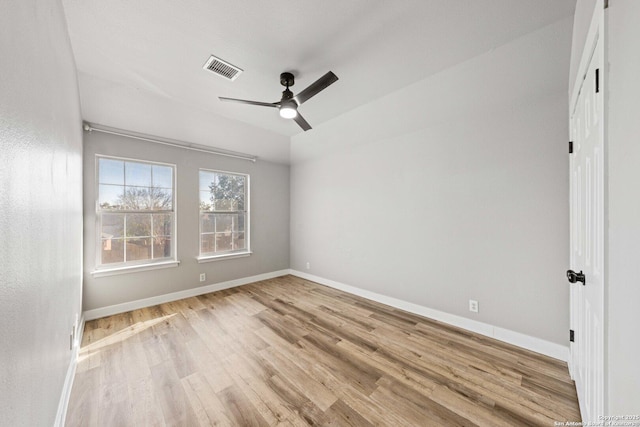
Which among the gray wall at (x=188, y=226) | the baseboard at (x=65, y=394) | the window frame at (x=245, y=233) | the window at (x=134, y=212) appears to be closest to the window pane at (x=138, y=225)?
the window at (x=134, y=212)

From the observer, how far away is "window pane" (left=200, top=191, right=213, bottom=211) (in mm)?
3967

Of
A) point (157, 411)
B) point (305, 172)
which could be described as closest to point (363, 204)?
point (305, 172)

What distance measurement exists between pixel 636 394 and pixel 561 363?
2178 mm

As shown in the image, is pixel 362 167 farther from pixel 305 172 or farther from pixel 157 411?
pixel 157 411

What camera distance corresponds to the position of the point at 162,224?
11.8 ft

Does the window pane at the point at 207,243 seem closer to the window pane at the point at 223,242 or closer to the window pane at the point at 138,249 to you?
the window pane at the point at 223,242

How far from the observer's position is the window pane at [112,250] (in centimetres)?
310

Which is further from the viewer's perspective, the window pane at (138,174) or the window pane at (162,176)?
the window pane at (162,176)

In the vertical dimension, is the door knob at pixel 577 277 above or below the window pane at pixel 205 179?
below

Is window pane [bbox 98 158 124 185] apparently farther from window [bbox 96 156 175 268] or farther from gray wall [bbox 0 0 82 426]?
gray wall [bbox 0 0 82 426]

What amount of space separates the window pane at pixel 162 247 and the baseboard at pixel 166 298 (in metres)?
0.61

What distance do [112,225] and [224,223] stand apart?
5.11 ft

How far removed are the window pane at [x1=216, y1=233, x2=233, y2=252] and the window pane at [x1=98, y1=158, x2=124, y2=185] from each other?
1.62m

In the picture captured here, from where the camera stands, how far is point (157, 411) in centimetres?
158
